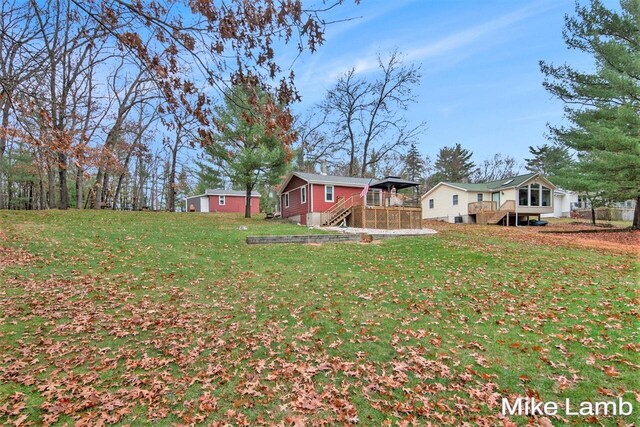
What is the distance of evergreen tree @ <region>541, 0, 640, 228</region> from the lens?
15.3 meters

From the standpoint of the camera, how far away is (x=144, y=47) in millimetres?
3057

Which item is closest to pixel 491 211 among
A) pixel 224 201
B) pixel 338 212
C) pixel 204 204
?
pixel 338 212

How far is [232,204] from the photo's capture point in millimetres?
37219

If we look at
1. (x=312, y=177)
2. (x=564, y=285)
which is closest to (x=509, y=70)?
(x=564, y=285)

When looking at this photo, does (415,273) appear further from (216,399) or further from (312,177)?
(312,177)

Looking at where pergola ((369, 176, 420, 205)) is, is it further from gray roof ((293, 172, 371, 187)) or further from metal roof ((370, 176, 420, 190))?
gray roof ((293, 172, 371, 187))

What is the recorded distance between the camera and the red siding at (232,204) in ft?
120

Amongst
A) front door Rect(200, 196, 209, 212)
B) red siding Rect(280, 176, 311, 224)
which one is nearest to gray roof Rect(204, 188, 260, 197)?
front door Rect(200, 196, 209, 212)

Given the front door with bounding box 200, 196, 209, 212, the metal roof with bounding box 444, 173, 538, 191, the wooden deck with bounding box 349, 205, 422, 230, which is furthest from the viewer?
the front door with bounding box 200, 196, 209, 212

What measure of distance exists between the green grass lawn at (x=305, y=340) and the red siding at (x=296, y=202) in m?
12.7

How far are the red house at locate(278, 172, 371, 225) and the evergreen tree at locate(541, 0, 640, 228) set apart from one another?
519 inches

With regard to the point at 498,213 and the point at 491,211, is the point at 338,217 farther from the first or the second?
the point at 498,213

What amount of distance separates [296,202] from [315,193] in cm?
265

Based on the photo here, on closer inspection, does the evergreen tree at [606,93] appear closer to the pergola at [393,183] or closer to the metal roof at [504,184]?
the metal roof at [504,184]
